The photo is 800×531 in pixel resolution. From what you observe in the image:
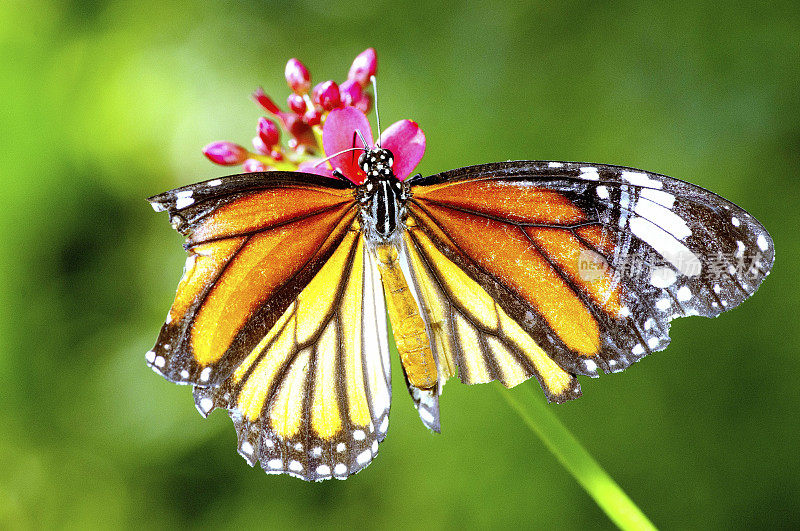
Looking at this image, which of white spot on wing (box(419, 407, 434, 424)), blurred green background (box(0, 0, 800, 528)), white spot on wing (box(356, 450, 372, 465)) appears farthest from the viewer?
blurred green background (box(0, 0, 800, 528))

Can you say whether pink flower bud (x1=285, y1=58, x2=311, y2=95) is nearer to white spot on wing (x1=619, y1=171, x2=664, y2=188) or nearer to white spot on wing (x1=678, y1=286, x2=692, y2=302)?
white spot on wing (x1=619, y1=171, x2=664, y2=188)

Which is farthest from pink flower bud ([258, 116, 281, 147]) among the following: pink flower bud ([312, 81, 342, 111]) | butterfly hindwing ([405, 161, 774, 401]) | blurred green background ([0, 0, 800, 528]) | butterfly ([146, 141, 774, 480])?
blurred green background ([0, 0, 800, 528])

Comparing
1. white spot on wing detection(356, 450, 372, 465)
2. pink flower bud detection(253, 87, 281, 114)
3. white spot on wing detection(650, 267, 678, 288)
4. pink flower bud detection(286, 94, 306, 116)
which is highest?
pink flower bud detection(253, 87, 281, 114)

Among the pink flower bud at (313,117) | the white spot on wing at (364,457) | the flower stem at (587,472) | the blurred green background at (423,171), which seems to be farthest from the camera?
the blurred green background at (423,171)

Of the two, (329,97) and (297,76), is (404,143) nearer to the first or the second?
(329,97)

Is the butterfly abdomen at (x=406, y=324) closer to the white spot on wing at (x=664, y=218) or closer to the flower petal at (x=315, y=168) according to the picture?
the flower petal at (x=315, y=168)

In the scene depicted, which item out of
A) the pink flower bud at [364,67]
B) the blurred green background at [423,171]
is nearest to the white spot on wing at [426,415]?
the pink flower bud at [364,67]
